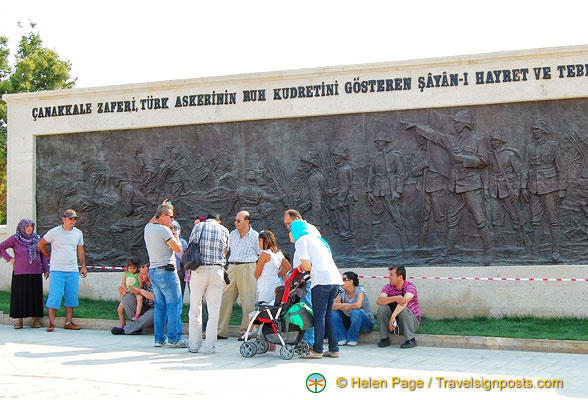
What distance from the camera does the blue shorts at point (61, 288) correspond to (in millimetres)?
12242

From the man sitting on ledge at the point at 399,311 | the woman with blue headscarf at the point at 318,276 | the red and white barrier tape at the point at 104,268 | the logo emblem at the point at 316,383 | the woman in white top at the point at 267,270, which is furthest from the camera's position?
the red and white barrier tape at the point at 104,268

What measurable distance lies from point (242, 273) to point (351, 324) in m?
1.78

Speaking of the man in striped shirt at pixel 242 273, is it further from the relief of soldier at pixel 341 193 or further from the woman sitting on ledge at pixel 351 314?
the relief of soldier at pixel 341 193

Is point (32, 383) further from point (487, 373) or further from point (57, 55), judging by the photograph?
point (57, 55)

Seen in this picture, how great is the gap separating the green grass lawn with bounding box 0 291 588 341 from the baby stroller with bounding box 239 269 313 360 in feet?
7.89

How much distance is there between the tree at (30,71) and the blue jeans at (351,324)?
1950cm

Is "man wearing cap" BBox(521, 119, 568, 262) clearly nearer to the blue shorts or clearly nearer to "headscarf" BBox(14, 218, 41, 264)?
the blue shorts

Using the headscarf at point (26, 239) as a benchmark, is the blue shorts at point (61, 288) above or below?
below

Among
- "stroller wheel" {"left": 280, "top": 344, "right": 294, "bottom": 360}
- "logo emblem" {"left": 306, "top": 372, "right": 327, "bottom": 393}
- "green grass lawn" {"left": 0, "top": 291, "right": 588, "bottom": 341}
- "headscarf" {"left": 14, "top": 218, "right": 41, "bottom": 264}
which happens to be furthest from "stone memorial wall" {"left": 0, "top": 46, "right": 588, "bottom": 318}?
"logo emblem" {"left": 306, "top": 372, "right": 327, "bottom": 393}

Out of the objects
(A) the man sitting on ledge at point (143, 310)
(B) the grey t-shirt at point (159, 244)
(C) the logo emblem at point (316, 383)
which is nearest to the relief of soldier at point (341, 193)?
(A) the man sitting on ledge at point (143, 310)

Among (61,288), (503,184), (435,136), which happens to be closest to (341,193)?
(435,136)

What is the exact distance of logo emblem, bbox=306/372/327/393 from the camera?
284 inches

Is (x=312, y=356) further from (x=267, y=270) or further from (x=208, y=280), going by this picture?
(x=208, y=280)

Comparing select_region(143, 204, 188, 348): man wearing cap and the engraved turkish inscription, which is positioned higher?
the engraved turkish inscription
